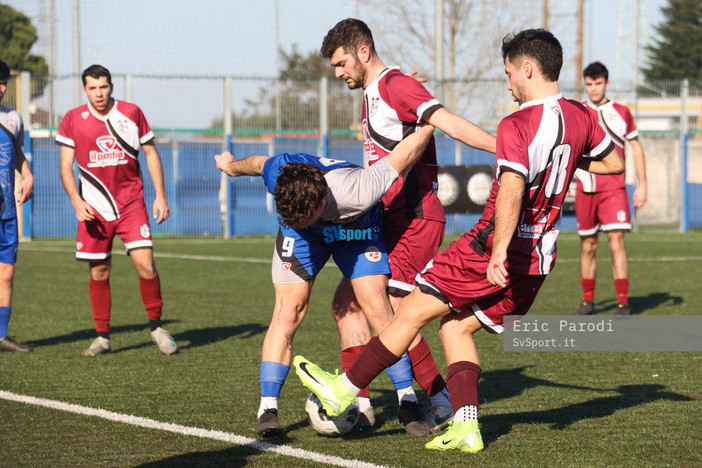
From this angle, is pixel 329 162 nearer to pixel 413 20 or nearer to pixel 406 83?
pixel 406 83

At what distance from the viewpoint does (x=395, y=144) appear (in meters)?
5.31

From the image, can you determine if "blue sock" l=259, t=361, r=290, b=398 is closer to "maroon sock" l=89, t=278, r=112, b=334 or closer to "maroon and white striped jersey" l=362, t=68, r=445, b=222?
"maroon and white striped jersey" l=362, t=68, r=445, b=222

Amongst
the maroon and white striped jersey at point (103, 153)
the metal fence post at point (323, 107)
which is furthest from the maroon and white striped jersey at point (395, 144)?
the metal fence post at point (323, 107)

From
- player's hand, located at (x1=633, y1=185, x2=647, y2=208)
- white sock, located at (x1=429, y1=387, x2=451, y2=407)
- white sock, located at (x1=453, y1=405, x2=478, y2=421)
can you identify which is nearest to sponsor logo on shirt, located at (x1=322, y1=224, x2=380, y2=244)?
white sock, located at (x1=429, y1=387, x2=451, y2=407)

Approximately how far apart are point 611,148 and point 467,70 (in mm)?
26101

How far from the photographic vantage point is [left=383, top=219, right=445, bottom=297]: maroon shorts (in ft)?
17.6

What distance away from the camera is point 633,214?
23.5 meters

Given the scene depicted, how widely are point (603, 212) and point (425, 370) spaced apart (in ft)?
16.9

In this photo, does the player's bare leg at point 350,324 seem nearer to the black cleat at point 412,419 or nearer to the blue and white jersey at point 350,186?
the black cleat at point 412,419

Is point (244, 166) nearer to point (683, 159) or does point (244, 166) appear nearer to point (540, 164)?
point (540, 164)

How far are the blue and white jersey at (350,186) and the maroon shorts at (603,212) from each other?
5574 millimetres

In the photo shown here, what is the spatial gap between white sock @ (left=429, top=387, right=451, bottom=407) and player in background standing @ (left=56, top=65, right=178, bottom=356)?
306 cm

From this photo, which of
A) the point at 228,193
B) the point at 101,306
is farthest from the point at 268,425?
the point at 228,193

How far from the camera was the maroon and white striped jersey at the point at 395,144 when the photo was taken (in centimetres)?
524
